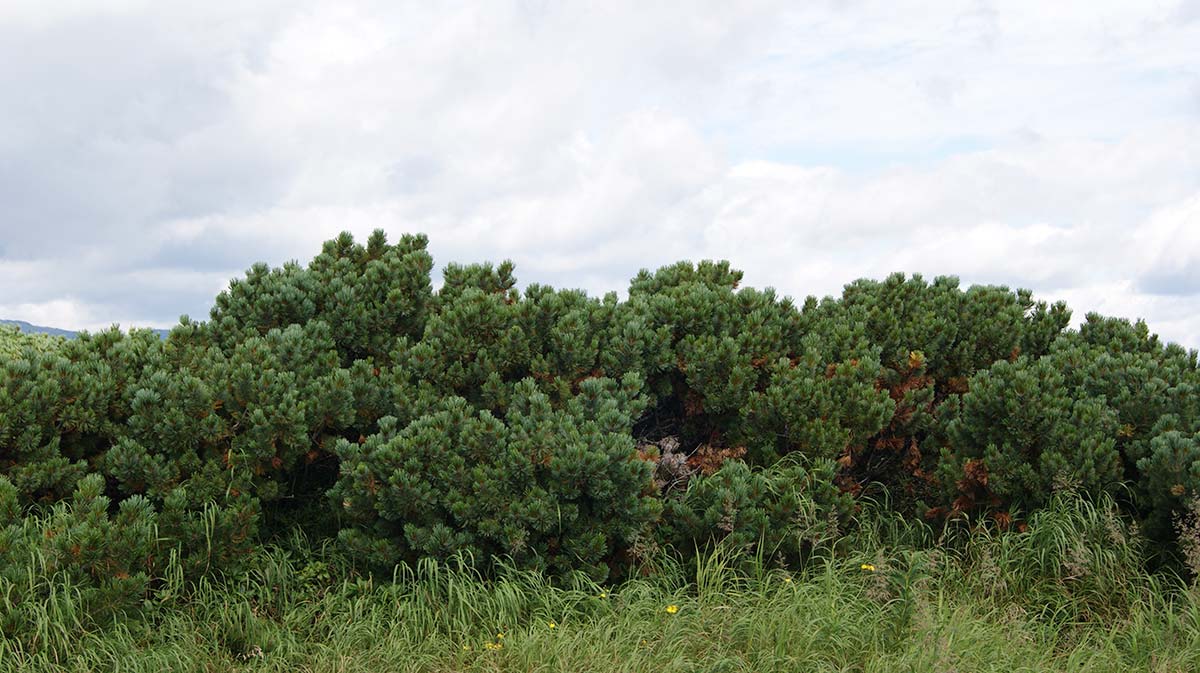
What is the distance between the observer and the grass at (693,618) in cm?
501

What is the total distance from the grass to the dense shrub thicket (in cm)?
21

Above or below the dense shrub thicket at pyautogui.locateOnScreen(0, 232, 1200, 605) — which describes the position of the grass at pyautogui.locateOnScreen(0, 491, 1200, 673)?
below

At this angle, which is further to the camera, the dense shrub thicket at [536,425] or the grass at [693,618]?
the dense shrub thicket at [536,425]

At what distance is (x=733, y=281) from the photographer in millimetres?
8281

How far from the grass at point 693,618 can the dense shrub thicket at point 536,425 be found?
8.3 inches

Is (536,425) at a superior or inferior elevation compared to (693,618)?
superior

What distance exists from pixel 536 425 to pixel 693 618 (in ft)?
4.74

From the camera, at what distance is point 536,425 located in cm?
582

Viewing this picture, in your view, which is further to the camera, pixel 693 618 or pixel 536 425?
pixel 536 425

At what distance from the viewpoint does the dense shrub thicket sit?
5.63m

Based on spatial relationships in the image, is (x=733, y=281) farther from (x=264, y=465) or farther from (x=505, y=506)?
(x=264, y=465)

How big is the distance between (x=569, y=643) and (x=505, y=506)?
0.91 metres

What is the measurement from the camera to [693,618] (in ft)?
17.2

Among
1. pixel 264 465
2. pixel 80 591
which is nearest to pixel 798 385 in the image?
pixel 264 465
